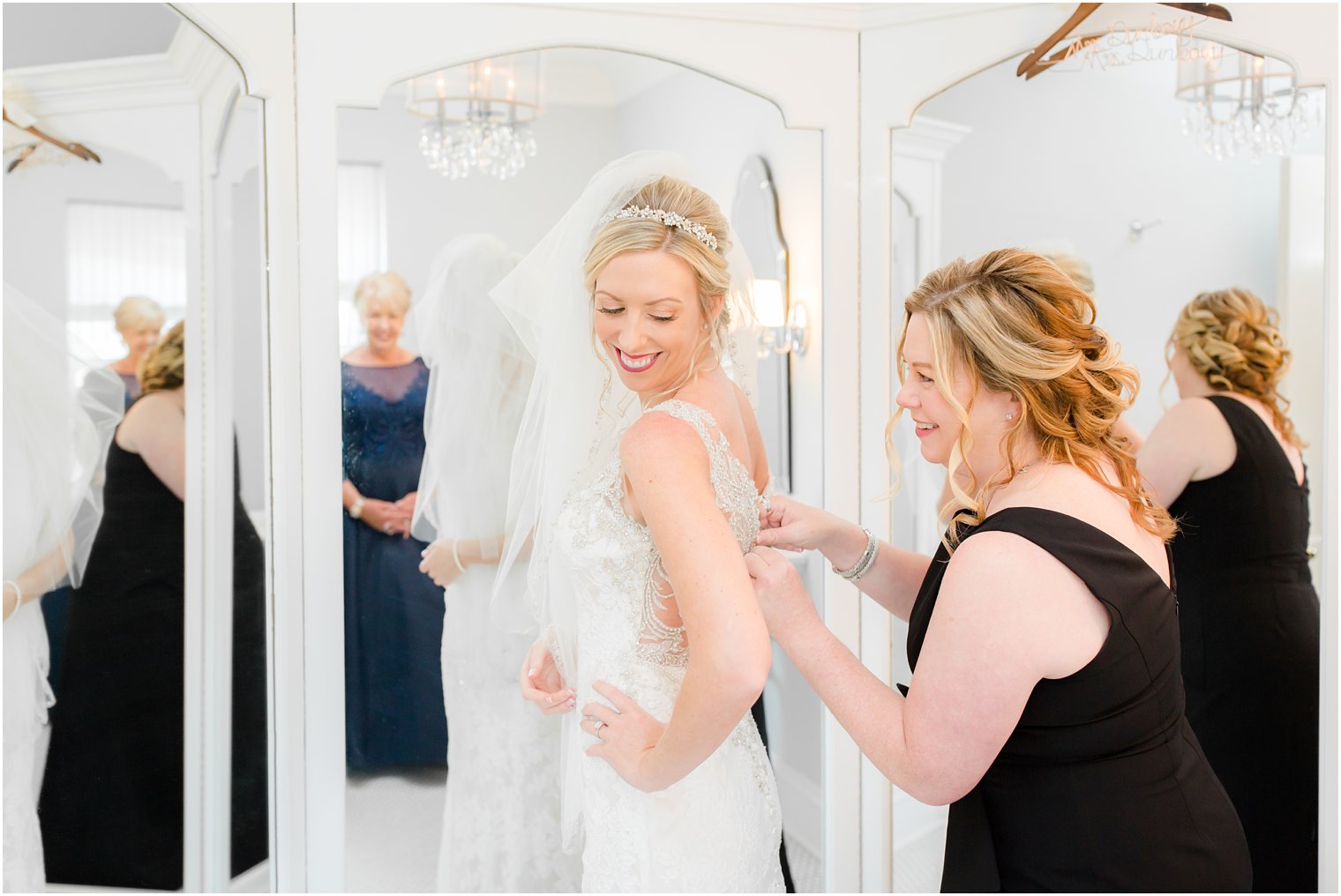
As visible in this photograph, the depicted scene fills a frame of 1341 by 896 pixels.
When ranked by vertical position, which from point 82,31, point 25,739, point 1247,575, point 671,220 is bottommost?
point 25,739

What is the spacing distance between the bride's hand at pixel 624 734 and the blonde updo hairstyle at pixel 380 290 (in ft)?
3.17

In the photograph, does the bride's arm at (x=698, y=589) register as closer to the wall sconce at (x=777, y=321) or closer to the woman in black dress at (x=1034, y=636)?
the woman in black dress at (x=1034, y=636)

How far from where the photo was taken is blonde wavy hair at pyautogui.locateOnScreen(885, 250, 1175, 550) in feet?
4.51

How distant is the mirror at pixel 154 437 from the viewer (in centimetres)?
191

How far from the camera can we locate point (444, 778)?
2186 mm

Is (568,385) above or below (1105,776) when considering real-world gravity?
above

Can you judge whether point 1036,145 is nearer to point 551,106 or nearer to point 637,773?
point 551,106

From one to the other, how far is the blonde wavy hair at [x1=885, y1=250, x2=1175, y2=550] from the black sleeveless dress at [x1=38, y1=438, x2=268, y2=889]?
58.6 inches

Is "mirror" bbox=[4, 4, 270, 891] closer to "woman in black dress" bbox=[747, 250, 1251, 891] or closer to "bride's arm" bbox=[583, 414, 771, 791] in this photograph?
"bride's arm" bbox=[583, 414, 771, 791]

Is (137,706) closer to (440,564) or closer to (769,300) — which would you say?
(440,564)

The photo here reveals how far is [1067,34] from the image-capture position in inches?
86.3

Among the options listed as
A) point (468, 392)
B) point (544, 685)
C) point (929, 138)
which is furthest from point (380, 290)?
point (929, 138)

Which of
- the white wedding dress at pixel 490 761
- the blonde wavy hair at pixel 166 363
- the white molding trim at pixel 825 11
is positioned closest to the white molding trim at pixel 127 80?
the blonde wavy hair at pixel 166 363

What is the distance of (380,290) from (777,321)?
87 cm
